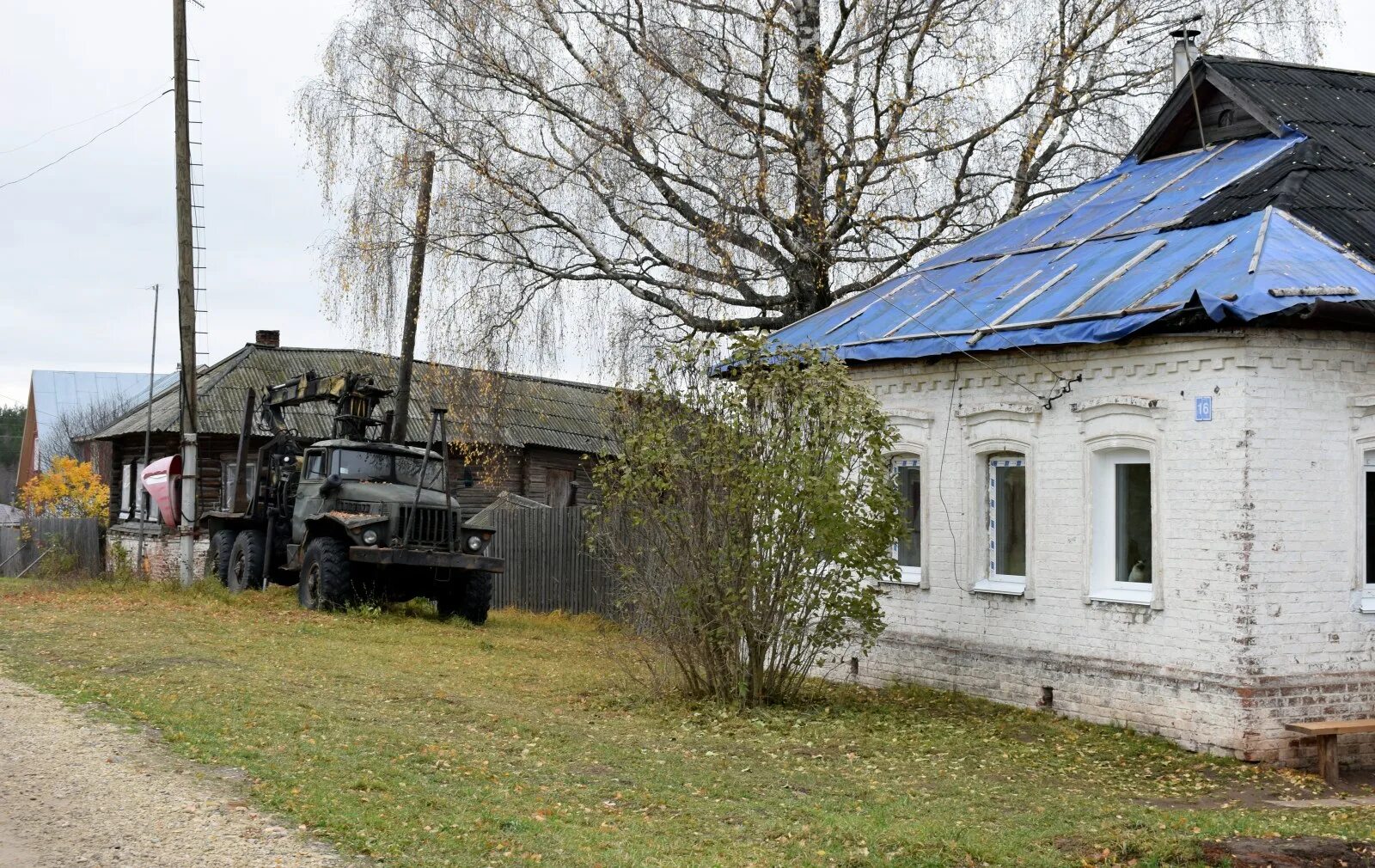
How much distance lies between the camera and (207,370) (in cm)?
3453

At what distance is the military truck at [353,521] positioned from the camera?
1906 cm

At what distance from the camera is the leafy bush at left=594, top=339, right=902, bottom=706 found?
11836 mm

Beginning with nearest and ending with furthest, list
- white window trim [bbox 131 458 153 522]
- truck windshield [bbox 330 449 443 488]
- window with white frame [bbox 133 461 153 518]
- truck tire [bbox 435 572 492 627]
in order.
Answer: truck tire [bbox 435 572 492 627] < truck windshield [bbox 330 449 443 488] < window with white frame [bbox 133 461 153 518] < white window trim [bbox 131 458 153 522]

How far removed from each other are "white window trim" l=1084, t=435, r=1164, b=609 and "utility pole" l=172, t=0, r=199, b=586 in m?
14.4

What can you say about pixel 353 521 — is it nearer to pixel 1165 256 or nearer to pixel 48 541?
pixel 1165 256

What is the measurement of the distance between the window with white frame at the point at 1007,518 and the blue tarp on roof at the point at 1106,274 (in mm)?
1192

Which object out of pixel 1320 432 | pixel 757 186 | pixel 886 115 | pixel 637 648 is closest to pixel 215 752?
pixel 637 648

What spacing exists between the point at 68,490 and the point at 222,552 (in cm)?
2492

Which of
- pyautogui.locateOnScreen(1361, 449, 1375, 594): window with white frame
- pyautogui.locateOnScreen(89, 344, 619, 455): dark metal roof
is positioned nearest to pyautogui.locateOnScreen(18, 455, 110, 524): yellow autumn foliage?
pyautogui.locateOnScreen(89, 344, 619, 455): dark metal roof

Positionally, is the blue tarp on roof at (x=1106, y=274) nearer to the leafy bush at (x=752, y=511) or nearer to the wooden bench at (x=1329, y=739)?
the leafy bush at (x=752, y=511)

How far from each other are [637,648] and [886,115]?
8.40 metres

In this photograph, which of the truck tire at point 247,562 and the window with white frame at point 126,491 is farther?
the window with white frame at point 126,491

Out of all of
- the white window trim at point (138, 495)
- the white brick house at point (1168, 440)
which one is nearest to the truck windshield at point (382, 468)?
the white brick house at point (1168, 440)

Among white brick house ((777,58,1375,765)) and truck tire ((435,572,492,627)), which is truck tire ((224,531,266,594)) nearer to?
truck tire ((435,572,492,627))
